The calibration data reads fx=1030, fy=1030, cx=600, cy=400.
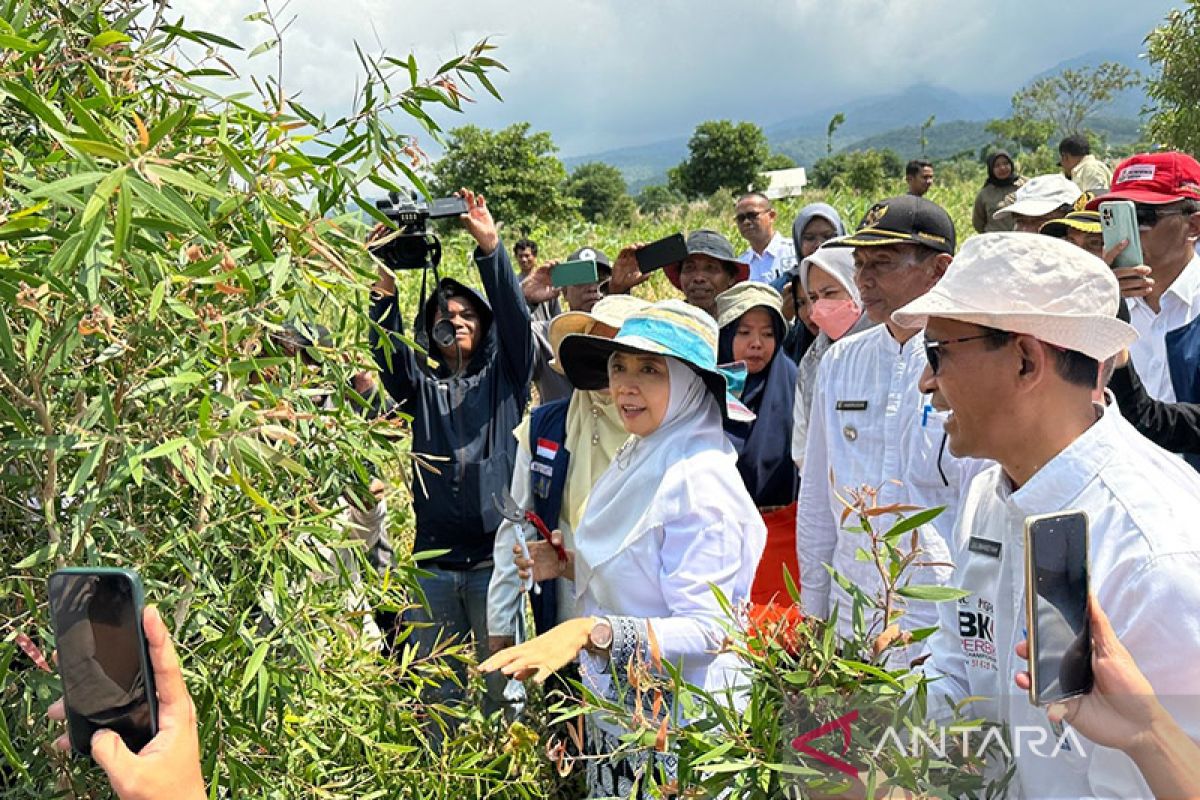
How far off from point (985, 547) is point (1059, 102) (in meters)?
58.9

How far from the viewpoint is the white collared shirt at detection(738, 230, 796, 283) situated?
6.59 metres

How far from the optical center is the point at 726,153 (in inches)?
2307

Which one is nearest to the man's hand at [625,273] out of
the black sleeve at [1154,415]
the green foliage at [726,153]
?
the black sleeve at [1154,415]

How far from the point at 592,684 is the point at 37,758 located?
52.0 inches

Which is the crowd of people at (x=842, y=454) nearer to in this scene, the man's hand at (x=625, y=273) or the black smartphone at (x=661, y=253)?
A: the man's hand at (x=625, y=273)

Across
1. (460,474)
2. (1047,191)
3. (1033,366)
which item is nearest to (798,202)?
(1047,191)

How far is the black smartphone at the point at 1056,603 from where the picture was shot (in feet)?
3.91

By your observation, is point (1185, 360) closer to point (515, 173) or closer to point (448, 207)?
point (448, 207)

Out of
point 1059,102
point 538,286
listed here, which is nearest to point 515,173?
point 538,286

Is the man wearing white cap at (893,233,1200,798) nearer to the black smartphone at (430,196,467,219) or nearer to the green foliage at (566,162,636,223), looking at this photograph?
the black smartphone at (430,196,467,219)

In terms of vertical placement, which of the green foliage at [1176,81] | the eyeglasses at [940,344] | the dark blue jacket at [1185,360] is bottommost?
the dark blue jacket at [1185,360]

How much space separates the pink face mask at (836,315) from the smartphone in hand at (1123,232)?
3.17 ft

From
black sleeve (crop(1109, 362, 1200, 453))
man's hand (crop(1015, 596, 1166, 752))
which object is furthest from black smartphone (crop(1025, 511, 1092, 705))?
black sleeve (crop(1109, 362, 1200, 453))

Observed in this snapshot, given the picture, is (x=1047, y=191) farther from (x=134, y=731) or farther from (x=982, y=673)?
(x=134, y=731)
